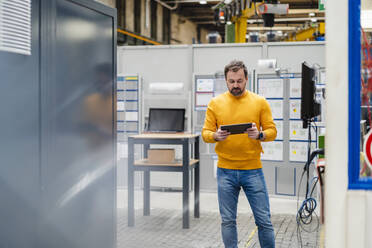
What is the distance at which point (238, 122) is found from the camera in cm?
346

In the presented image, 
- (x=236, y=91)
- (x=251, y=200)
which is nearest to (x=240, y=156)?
(x=251, y=200)

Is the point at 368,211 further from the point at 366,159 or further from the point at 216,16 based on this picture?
the point at 216,16

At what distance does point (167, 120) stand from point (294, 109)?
6.53 ft

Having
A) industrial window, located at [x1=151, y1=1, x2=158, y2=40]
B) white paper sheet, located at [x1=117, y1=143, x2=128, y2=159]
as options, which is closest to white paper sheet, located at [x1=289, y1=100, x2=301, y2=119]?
white paper sheet, located at [x1=117, y1=143, x2=128, y2=159]

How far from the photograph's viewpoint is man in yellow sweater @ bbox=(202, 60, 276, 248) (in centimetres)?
338

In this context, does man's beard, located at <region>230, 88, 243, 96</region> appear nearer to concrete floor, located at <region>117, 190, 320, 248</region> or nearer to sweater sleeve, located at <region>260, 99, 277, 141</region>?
sweater sleeve, located at <region>260, 99, 277, 141</region>

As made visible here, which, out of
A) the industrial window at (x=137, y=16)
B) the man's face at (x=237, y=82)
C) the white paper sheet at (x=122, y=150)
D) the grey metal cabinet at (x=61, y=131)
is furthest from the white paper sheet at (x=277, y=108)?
the industrial window at (x=137, y=16)

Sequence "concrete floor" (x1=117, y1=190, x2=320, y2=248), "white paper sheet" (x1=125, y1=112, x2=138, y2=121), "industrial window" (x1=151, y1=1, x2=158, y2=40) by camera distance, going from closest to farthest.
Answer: "concrete floor" (x1=117, y1=190, x2=320, y2=248), "white paper sheet" (x1=125, y1=112, x2=138, y2=121), "industrial window" (x1=151, y1=1, x2=158, y2=40)

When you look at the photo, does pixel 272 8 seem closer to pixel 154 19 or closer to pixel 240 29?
pixel 240 29

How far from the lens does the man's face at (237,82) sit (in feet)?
11.3

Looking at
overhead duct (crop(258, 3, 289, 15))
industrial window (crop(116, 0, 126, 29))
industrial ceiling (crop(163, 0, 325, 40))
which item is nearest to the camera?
overhead duct (crop(258, 3, 289, 15))

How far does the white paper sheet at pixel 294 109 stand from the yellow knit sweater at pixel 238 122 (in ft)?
11.4

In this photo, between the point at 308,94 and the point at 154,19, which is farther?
the point at 154,19

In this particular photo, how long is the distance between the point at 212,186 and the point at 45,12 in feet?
17.5
